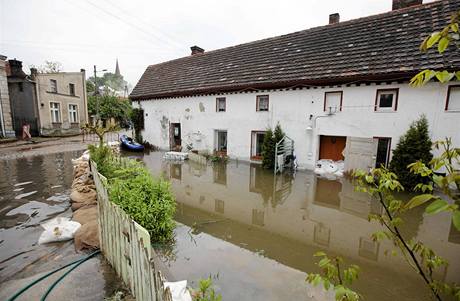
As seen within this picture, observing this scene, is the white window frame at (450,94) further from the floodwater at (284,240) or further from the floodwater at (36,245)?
the floodwater at (36,245)

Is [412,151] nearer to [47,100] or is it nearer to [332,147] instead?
[332,147]

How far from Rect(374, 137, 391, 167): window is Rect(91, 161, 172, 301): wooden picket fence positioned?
1054 centimetres

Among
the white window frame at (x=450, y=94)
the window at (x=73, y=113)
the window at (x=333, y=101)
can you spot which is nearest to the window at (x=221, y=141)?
the window at (x=333, y=101)

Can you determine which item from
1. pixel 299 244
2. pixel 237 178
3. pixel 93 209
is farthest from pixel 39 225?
pixel 237 178

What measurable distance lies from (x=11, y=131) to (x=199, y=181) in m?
20.8

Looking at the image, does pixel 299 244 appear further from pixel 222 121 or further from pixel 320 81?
pixel 222 121

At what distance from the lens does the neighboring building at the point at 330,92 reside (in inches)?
377

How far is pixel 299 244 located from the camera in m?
5.36

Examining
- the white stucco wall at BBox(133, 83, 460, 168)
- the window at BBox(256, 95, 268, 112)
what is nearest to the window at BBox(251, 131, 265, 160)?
the white stucco wall at BBox(133, 83, 460, 168)

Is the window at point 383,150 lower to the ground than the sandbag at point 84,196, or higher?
higher

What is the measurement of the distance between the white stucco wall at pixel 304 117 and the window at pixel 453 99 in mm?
159

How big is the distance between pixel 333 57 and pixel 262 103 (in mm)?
4251

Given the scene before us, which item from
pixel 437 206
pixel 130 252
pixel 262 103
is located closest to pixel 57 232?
pixel 130 252

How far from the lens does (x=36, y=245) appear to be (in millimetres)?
4867
